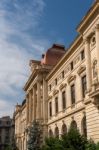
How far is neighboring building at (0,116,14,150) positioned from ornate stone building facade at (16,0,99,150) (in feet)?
205

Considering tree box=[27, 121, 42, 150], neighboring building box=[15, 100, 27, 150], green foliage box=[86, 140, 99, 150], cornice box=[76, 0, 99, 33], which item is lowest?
green foliage box=[86, 140, 99, 150]

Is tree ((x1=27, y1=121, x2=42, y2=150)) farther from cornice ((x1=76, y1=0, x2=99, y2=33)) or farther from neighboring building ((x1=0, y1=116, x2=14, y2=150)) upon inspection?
neighboring building ((x1=0, y1=116, x2=14, y2=150))

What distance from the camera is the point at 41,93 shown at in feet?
181

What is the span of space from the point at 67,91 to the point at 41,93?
13839 millimetres

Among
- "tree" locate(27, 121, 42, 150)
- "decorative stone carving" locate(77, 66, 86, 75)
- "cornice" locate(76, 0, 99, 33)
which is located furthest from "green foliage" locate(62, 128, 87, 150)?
"tree" locate(27, 121, 42, 150)

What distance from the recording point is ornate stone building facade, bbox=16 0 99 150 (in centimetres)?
3027

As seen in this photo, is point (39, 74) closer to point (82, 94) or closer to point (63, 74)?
point (63, 74)

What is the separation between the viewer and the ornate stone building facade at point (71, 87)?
1192 inches

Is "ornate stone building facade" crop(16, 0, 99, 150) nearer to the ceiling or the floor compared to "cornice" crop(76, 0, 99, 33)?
nearer to the floor

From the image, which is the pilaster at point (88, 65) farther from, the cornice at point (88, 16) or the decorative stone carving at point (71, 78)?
the decorative stone carving at point (71, 78)

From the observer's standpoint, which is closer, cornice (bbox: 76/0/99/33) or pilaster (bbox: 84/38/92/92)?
cornice (bbox: 76/0/99/33)

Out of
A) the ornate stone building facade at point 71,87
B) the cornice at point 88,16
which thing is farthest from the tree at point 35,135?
the cornice at point 88,16

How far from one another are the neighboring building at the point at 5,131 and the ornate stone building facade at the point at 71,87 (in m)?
62.5

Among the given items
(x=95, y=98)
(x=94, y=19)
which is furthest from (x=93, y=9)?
(x=95, y=98)
